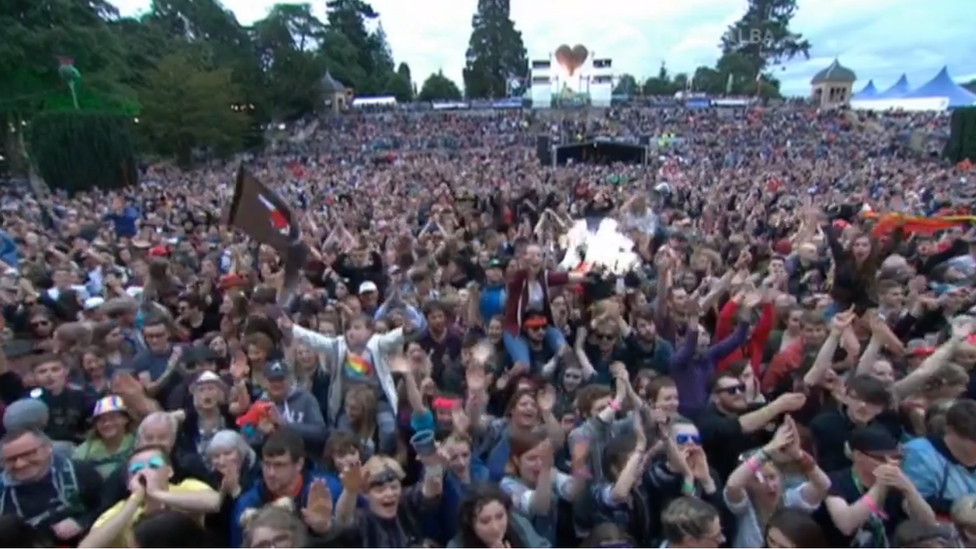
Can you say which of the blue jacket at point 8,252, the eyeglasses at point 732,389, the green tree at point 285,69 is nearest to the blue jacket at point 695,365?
the eyeglasses at point 732,389

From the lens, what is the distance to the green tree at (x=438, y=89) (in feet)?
225

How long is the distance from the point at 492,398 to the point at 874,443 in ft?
7.17

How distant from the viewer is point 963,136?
2841 centimetres

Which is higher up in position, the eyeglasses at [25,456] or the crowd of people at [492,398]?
the eyeglasses at [25,456]

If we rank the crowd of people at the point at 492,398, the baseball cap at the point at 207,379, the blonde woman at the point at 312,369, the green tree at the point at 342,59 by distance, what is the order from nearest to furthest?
the crowd of people at the point at 492,398 < the baseball cap at the point at 207,379 < the blonde woman at the point at 312,369 < the green tree at the point at 342,59

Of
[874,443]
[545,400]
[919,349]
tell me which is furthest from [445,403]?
[919,349]

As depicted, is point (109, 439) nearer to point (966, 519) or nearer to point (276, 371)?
point (276, 371)

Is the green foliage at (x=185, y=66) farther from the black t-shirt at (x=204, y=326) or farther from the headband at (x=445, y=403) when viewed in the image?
the headband at (x=445, y=403)

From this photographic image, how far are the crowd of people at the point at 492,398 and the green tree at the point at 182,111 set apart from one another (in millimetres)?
30499

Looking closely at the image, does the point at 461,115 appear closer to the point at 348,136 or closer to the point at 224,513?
the point at 348,136

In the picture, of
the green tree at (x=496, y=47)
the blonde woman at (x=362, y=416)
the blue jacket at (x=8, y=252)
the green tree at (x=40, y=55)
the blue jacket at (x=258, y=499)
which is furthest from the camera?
the green tree at (x=496, y=47)

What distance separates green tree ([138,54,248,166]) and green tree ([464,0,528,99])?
1665 inches

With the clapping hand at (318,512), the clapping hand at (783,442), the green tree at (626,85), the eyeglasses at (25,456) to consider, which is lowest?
the clapping hand at (318,512)

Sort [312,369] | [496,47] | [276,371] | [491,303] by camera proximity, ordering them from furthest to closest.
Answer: [496,47] < [491,303] < [312,369] < [276,371]
